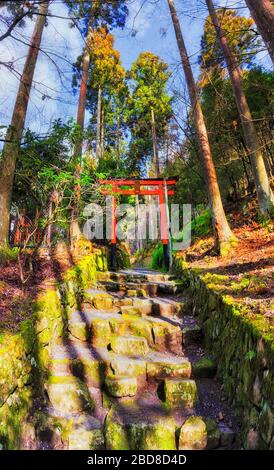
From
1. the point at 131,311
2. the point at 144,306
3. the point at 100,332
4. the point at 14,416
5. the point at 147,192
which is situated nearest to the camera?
the point at 14,416

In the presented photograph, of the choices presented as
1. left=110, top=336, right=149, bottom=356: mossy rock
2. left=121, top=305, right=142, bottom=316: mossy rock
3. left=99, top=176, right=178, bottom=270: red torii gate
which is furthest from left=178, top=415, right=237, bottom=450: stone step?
left=99, top=176, right=178, bottom=270: red torii gate

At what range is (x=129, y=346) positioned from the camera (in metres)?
4.62

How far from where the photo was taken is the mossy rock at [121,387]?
3.83 m

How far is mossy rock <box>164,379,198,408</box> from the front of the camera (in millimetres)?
3768

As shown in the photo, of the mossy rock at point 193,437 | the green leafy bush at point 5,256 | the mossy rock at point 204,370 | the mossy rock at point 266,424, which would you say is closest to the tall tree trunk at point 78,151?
the green leafy bush at point 5,256

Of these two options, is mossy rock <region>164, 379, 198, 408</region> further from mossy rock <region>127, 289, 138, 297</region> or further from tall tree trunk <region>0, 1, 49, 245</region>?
tall tree trunk <region>0, 1, 49, 245</region>

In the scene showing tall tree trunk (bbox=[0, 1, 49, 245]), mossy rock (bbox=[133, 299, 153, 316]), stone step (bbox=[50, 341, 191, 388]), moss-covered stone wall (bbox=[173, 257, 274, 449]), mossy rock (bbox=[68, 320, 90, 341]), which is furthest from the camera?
mossy rock (bbox=[133, 299, 153, 316])

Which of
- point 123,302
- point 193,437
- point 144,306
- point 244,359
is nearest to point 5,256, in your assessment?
point 123,302

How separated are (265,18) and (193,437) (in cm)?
473

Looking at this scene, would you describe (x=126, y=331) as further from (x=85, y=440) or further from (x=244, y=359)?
(x=244, y=359)

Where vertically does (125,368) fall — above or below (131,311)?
below

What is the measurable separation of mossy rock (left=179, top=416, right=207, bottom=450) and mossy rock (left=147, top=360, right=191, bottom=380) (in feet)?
2.80

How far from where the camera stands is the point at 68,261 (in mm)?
7035

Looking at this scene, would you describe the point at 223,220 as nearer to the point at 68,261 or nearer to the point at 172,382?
the point at 68,261
